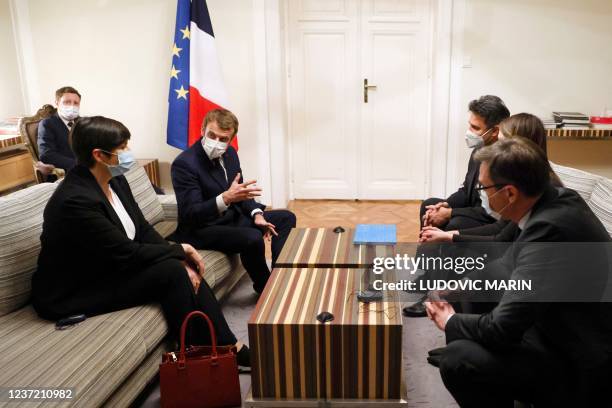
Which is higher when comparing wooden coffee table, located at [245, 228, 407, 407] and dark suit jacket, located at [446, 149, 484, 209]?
dark suit jacket, located at [446, 149, 484, 209]

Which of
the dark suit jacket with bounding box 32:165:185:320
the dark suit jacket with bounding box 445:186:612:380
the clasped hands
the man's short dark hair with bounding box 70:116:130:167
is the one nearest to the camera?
the dark suit jacket with bounding box 445:186:612:380

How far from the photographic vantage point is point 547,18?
170 inches

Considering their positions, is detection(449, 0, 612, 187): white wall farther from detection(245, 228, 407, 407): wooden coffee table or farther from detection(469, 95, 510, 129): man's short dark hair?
detection(245, 228, 407, 407): wooden coffee table

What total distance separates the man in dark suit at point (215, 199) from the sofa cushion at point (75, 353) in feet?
2.54

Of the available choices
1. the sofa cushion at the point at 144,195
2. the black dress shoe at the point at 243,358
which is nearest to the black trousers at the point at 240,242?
the sofa cushion at the point at 144,195

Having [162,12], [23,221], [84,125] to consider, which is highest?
[162,12]

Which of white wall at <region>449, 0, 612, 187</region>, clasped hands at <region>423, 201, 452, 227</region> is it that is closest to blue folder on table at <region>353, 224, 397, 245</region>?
clasped hands at <region>423, 201, 452, 227</region>

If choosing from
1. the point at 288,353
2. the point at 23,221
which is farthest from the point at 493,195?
the point at 23,221

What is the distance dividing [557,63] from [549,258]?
3.29 metres

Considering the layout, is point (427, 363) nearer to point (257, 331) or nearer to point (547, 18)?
point (257, 331)

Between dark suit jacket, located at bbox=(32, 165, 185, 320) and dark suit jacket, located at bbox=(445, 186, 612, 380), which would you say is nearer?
dark suit jacket, located at bbox=(445, 186, 612, 380)

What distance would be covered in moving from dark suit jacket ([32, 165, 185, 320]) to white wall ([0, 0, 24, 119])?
3030mm

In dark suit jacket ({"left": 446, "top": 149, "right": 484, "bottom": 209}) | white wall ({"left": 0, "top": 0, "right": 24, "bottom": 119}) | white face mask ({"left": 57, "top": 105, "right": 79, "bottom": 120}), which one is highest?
white wall ({"left": 0, "top": 0, "right": 24, "bottom": 119})

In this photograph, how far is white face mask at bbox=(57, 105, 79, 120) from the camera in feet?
13.0
